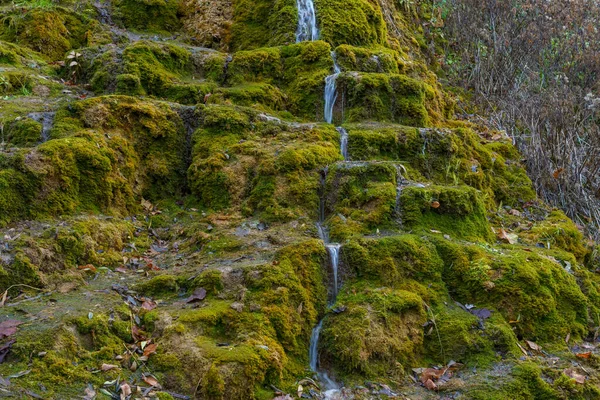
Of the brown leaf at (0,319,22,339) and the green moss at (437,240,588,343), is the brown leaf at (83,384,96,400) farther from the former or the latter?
the green moss at (437,240,588,343)

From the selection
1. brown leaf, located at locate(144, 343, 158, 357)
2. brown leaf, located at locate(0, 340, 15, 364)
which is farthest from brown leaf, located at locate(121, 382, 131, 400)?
brown leaf, located at locate(0, 340, 15, 364)

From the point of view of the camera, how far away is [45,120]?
7.30 meters

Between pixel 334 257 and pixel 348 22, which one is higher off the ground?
pixel 348 22

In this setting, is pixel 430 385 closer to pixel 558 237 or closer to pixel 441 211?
pixel 441 211

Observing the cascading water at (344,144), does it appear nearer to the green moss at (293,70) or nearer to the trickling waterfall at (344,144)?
the trickling waterfall at (344,144)

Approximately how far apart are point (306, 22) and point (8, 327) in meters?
7.70

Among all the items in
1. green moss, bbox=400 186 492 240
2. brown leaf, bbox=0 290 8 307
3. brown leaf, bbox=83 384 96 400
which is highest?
green moss, bbox=400 186 492 240

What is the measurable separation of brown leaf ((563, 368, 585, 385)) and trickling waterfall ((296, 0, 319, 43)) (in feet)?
22.9

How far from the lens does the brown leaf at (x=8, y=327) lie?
14.8 feet

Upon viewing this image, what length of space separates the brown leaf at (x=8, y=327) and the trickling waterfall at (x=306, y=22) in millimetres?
7216

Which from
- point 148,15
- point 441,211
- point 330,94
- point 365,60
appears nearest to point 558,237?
point 441,211

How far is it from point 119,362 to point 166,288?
1.12 metres

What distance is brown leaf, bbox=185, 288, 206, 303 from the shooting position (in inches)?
216

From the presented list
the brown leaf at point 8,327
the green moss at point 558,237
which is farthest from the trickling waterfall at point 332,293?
the green moss at point 558,237
